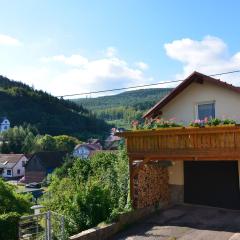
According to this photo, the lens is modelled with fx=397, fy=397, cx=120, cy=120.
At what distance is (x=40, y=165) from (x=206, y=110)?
206 feet

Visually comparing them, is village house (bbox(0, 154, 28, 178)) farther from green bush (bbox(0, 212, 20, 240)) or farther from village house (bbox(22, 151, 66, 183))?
green bush (bbox(0, 212, 20, 240))

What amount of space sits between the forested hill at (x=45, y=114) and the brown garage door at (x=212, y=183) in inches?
5121

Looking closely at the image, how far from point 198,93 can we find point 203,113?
94 cm

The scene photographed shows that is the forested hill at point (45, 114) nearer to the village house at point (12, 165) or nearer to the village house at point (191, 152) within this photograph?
the village house at point (12, 165)

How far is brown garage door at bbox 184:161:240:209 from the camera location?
1655 cm

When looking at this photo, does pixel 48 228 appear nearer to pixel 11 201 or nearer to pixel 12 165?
pixel 11 201

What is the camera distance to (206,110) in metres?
17.7

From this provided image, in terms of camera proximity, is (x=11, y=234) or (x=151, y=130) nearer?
(x=11, y=234)

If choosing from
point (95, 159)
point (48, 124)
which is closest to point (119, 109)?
point (48, 124)

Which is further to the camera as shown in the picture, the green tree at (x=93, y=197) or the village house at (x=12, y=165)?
the village house at (x=12, y=165)

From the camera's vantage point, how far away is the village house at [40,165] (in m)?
76.4

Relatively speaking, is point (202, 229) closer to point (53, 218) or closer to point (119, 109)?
point (53, 218)

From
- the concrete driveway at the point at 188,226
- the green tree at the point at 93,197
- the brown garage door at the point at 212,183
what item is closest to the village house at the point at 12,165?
the green tree at the point at 93,197

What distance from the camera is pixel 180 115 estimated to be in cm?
1848
